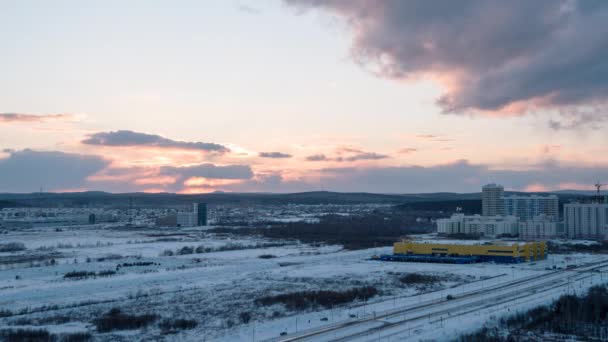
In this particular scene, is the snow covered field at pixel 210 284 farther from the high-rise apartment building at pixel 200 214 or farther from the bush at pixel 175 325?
the high-rise apartment building at pixel 200 214

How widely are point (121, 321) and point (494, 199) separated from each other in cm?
9731

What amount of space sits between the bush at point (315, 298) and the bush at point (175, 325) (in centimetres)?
511

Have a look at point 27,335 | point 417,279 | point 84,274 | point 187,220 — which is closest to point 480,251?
point 417,279

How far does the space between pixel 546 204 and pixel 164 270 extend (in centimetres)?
8700

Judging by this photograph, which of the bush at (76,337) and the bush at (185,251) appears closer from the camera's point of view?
the bush at (76,337)

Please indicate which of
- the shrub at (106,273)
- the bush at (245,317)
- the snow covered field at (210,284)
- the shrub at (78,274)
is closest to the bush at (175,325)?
the snow covered field at (210,284)

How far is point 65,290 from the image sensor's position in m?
31.8

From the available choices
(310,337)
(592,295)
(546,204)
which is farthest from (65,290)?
(546,204)

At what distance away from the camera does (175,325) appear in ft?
72.7

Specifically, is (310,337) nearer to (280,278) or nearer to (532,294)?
(532,294)

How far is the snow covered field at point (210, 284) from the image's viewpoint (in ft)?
75.1

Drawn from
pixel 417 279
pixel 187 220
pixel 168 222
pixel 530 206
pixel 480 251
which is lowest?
pixel 417 279

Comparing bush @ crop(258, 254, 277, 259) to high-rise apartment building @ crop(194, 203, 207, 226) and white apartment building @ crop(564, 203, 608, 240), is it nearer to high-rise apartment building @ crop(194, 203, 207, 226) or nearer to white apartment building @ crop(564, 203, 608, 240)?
white apartment building @ crop(564, 203, 608, 240)

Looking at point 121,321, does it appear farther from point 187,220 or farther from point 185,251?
point 187,220
